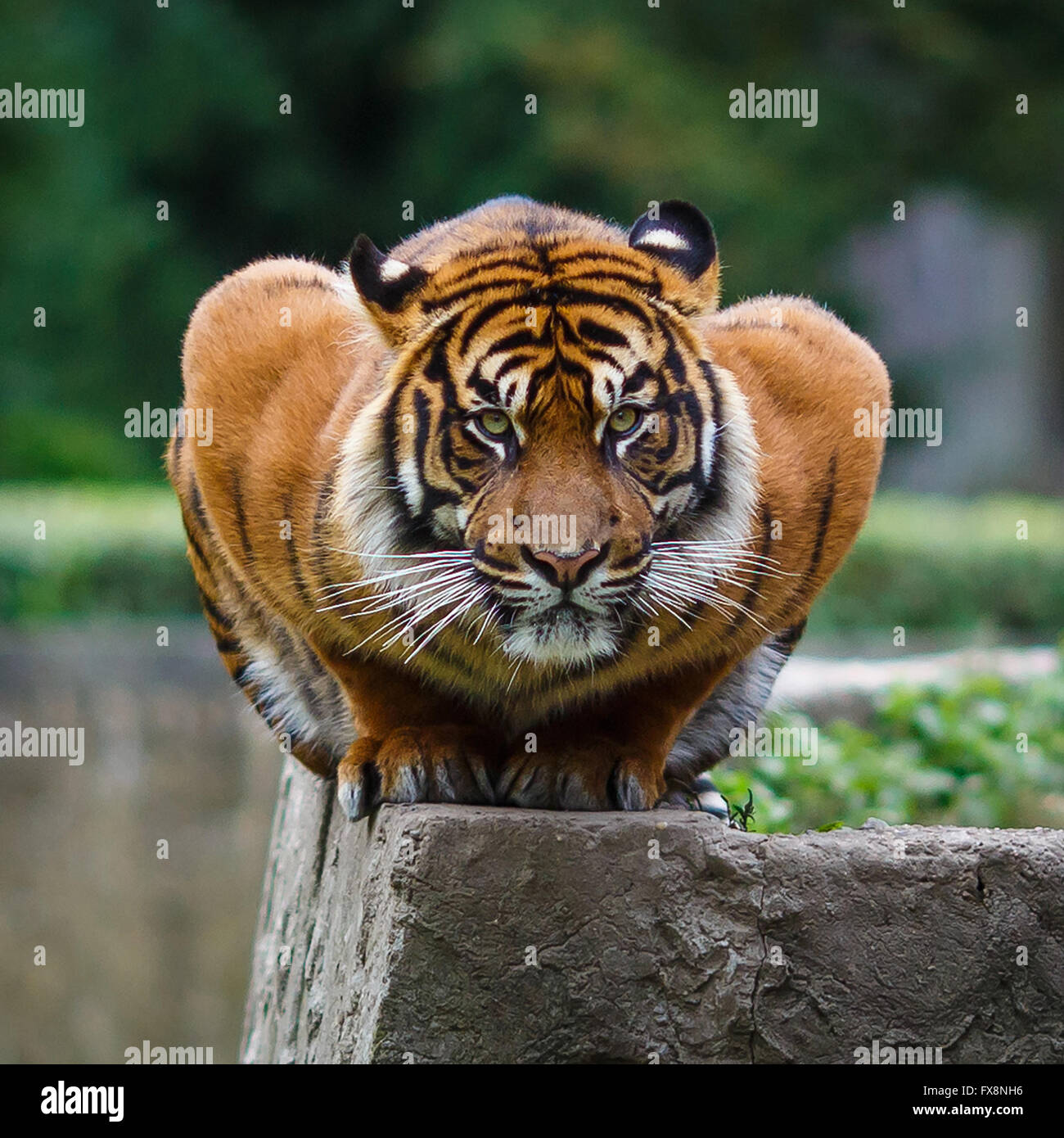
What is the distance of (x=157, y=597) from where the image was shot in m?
8.93

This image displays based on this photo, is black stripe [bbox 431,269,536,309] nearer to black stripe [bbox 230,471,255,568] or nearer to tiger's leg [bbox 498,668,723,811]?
black stripe [bbox 230,471,255,568]

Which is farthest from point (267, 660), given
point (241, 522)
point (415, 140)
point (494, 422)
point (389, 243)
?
point (415, 140)

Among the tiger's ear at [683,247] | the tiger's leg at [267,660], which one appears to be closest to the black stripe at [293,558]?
the tiger's leg at [267,660]

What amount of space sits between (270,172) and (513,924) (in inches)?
542

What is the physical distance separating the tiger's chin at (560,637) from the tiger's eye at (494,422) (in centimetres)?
40

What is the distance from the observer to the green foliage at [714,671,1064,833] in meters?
5.51

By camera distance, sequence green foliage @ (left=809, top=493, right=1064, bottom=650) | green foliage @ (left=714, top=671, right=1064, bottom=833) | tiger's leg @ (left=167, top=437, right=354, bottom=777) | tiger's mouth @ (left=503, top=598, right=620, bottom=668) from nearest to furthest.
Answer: tiger's mouth @ (left=503, top=598, right=620, bottom=668)
tiger's leg @ (left=167, top=437, right=354, bottom=777)
green foliage @ (left=714, top=671, right=1064, bottom=833)
green foliage @ (left=809, top=493, right=1064, bottom=650)

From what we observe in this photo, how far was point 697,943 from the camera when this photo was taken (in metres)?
3.37

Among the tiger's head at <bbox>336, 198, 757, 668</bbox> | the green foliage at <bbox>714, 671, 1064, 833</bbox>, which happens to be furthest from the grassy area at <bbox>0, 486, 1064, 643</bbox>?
the tiger's head at <bbox>336, 198, 757, 668</bbox>

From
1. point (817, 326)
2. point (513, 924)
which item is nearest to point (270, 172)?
point (817, 326)

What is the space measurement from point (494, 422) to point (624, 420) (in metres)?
0.27

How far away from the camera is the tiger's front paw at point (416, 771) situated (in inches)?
140

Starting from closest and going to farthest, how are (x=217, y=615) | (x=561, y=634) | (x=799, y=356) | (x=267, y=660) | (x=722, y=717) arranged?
→ (x=561, y=634), (x=799, y=356), (x=722, y=717), (x=267, y=660), (x=217, y=615)

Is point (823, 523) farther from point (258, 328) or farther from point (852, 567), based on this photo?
point (852, 567)
